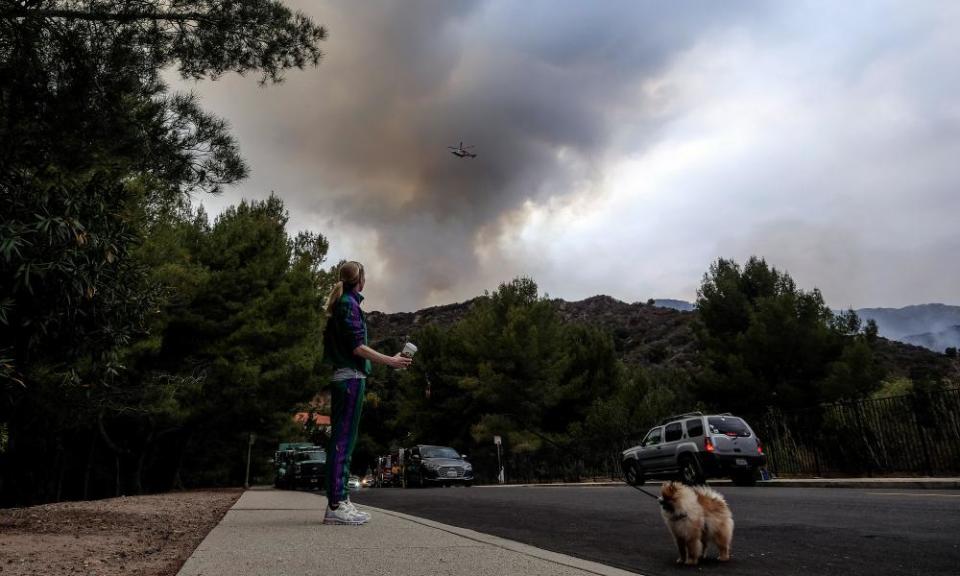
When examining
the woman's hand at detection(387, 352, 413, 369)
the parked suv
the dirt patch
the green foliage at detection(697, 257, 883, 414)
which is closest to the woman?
the woman's hand at detection(387, 352, 413, 369)

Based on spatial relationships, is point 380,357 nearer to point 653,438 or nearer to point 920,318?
point 653,438

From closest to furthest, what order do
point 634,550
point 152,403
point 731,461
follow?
point 634,550 → point 731,461 → point 152,403

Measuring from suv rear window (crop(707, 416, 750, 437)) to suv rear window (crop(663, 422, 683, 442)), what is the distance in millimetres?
1064

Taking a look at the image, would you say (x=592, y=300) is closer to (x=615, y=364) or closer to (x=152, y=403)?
(x=615, y=364)

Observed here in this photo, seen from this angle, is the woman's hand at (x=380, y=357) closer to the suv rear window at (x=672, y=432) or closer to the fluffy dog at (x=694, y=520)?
the fluffy dog at (x=694, y=520)

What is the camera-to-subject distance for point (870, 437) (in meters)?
17.2

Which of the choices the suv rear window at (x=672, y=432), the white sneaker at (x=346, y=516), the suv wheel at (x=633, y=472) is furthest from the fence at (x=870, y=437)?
the white sneaker at (x=346, y=516)

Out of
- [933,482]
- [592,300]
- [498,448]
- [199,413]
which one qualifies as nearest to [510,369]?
[498,448]

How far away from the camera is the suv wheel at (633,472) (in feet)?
60.6

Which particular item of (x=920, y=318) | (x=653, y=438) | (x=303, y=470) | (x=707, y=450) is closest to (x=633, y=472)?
(x=653, y=438)

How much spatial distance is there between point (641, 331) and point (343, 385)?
90.9m

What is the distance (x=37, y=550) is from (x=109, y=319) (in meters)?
3.48

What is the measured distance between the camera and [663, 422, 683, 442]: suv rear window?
1702cm

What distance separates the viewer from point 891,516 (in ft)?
23.4
